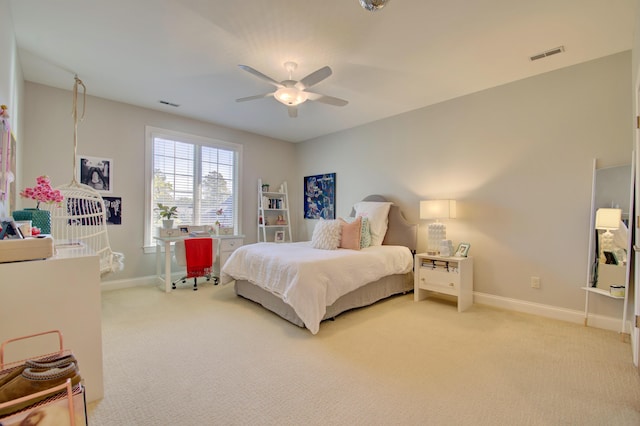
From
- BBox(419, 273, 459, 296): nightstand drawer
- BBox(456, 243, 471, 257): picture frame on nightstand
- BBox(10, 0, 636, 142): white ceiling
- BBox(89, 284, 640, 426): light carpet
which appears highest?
BBox(10, 0, 636, 142): white ceiling

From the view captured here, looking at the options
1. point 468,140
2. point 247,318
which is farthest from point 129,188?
point 468,140

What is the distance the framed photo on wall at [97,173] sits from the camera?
375 cm

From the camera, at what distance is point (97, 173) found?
3.87 m

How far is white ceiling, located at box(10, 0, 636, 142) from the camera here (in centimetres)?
214

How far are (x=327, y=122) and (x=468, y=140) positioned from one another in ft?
7.07

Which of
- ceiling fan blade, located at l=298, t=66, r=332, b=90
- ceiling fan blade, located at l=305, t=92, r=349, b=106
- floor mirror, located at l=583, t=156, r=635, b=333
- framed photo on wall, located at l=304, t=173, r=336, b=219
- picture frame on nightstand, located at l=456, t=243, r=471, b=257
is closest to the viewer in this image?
ceiling fan blade, located at l=298, t=66, r=332, b=90

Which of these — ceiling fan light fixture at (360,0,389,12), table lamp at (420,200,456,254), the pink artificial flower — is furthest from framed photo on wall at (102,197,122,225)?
table lamp at (420,200,456,254)

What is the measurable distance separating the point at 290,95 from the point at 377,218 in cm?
217

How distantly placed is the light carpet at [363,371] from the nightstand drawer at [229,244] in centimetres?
143

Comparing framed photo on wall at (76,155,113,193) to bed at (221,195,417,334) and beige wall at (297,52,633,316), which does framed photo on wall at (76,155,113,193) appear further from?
beige wall at (297,52,633,316)

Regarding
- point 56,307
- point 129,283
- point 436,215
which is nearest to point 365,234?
point 436,215

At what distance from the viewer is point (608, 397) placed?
1.74m

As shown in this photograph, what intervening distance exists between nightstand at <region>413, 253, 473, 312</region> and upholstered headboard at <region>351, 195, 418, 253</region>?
0.43 m

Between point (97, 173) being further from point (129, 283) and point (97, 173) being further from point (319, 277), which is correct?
point (319, 277)
